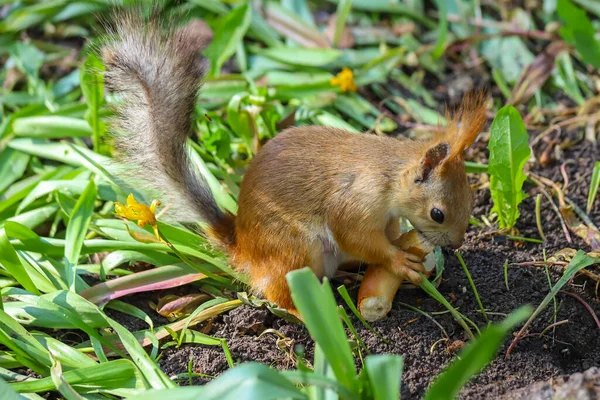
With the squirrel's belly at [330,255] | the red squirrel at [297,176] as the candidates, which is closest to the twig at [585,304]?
the red squirrel at [297,176]

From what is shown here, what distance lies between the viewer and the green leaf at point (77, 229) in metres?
2.53

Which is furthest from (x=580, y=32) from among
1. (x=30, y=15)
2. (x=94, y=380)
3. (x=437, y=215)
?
(x=30, y=15)

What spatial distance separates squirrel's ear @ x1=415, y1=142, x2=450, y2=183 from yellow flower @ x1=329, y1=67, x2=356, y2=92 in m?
1.15

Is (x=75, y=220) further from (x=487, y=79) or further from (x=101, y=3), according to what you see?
(x=487, y=79)

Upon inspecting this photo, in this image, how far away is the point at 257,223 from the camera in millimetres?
2350

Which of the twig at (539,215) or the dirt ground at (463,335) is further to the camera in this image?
the twig at (539,215)

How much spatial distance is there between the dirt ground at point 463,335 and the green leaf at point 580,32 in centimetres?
115

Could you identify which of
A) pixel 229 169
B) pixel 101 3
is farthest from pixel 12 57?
pixel 229 169

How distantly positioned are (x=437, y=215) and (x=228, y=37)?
1.62 metres

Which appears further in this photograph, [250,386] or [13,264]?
[13,264]

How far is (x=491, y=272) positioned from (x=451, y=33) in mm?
1792

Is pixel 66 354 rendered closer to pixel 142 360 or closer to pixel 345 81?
pixel 142 360

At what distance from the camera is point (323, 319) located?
174 centimetres

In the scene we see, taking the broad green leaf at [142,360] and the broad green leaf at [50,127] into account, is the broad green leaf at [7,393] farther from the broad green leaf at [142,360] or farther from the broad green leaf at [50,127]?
the broad green leaf at [50,127]
